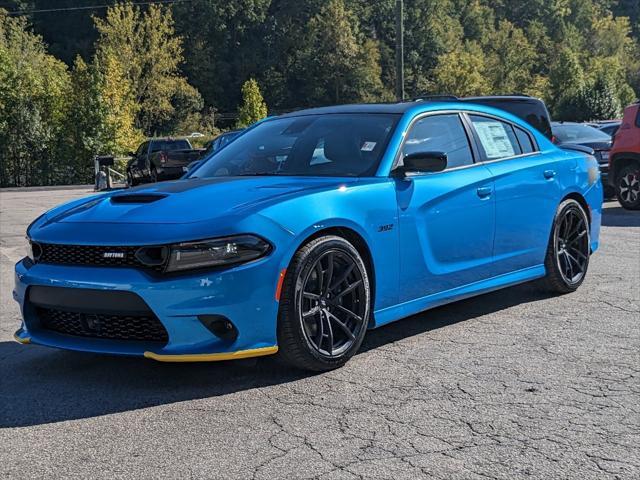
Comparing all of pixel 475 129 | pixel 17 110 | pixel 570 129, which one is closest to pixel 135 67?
pixel 17 110

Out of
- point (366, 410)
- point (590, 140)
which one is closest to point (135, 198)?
point (366, 410)

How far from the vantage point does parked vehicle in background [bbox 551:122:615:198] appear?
14859 millimetres

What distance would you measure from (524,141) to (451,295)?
5.57 ft

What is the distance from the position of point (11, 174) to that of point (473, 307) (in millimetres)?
32519

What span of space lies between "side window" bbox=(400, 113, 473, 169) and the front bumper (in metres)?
1.60

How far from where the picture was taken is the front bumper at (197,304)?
3.75m

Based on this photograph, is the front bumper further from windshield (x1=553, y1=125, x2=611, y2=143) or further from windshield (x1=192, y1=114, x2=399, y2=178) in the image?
windshield (x1=553, y1=125, x2=611, y2=143)

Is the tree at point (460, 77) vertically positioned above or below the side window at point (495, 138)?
above

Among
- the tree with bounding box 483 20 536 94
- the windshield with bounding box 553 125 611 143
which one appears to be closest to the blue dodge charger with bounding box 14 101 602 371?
the windshield with bounding box 553 125 611 143

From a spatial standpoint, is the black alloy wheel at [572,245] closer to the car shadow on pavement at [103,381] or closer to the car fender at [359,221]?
the car shadow on pavement at [103,381]

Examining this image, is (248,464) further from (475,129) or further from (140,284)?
(475,129)

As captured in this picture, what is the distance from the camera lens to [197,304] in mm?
3754

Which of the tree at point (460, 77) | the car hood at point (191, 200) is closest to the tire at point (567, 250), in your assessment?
the car hood at point (191, 200)

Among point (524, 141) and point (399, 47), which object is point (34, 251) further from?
point (399, 47)
